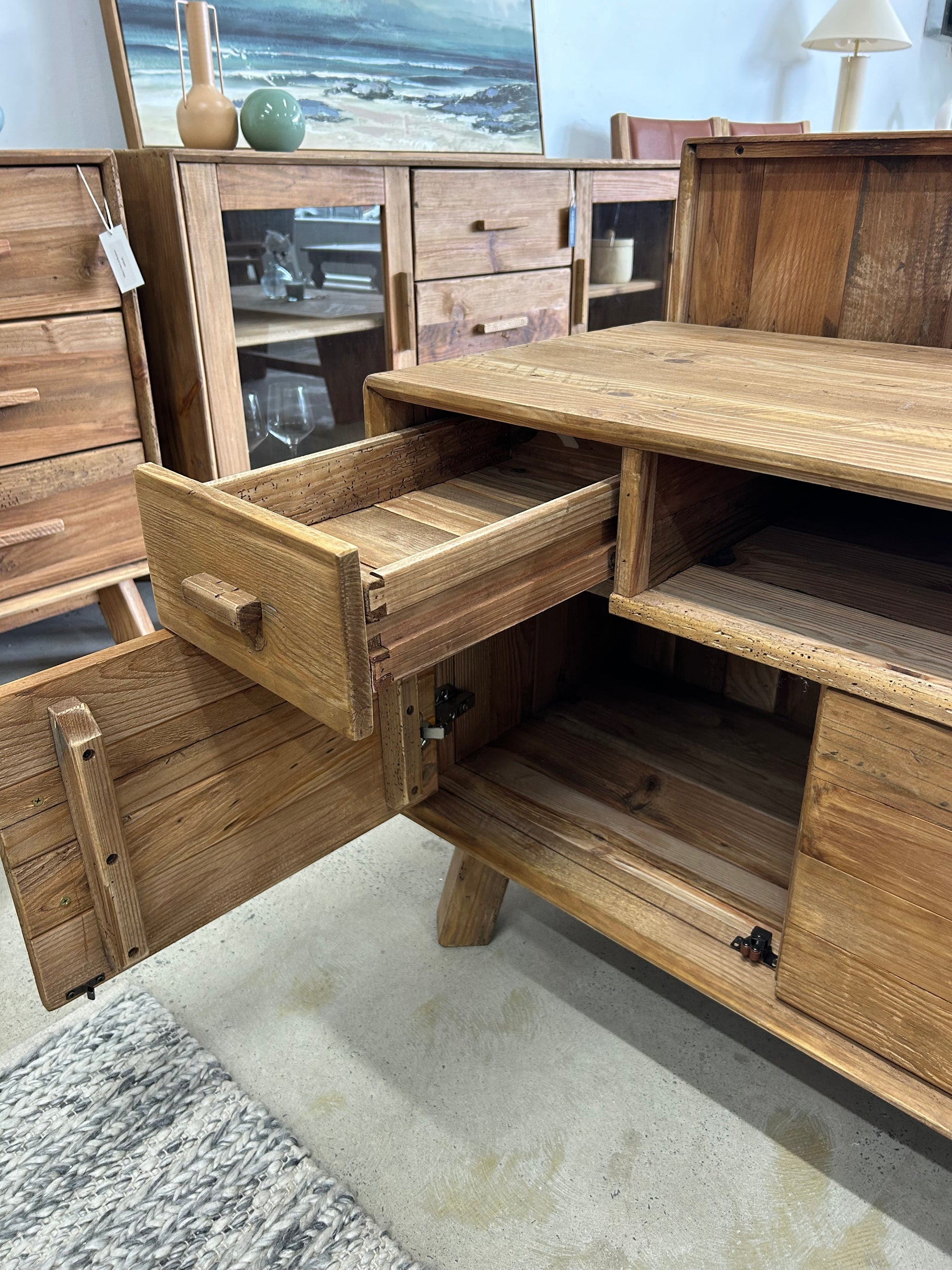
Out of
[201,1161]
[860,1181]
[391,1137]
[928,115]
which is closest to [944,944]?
[860,1181]

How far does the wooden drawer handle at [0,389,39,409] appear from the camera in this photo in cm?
121

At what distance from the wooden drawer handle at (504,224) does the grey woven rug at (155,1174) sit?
142 cm

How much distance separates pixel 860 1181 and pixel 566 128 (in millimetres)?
2339

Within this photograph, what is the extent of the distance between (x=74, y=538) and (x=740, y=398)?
103 cm

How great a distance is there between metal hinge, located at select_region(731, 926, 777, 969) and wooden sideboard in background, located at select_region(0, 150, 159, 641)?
1003mm

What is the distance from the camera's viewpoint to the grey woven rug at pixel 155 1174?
0.76m

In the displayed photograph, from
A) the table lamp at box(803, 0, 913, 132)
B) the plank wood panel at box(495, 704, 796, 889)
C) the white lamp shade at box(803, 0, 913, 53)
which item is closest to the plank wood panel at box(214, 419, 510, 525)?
the plank wood panel at box(495, 704, 796, 889)

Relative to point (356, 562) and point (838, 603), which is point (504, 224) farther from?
point (356, 562)

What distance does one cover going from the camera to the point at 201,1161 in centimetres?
83

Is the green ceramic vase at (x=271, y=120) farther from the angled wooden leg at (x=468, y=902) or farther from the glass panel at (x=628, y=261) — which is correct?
the angled wooden leg at (x=468, y=902)

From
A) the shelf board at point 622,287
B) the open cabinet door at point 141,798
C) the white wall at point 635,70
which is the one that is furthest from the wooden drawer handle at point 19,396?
the shelf board at point 622,287

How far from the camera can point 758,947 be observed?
76 cm

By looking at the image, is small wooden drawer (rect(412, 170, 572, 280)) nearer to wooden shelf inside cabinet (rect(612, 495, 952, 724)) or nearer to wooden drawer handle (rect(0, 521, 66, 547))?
wooden drawer handle (rect(0, 521, 66, 547))

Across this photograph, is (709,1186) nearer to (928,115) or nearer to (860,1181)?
(860,1181)
